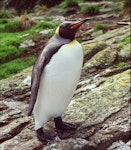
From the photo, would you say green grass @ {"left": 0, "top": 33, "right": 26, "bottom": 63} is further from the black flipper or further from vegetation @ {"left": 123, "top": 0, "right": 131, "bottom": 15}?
the black flipper

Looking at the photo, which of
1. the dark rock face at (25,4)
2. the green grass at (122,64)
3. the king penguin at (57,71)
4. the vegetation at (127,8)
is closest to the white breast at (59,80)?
the king penguin at (57,71)

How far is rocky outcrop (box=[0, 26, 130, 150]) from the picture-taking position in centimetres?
459

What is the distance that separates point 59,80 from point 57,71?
96mm

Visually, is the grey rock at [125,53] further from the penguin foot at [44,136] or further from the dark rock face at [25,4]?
the dark rock face at [25,4]

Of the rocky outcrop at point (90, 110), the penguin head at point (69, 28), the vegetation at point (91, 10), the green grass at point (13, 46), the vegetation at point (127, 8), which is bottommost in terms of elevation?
the vegetation at point (91, 10)

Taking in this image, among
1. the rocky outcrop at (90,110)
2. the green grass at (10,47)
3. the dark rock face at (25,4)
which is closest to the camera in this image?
the rocky outcrop at (90,110)

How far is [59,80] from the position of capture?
4.24m

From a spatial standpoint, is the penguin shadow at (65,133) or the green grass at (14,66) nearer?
the penguin shadow at (65,133)

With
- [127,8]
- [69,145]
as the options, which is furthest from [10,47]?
[69,145]

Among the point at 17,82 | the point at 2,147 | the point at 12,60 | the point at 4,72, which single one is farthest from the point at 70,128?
the point at 12,60

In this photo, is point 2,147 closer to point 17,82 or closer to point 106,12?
point 17,82

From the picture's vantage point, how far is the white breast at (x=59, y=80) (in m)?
4.16

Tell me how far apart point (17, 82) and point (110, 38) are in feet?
7.09

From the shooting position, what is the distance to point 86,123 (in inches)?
190
